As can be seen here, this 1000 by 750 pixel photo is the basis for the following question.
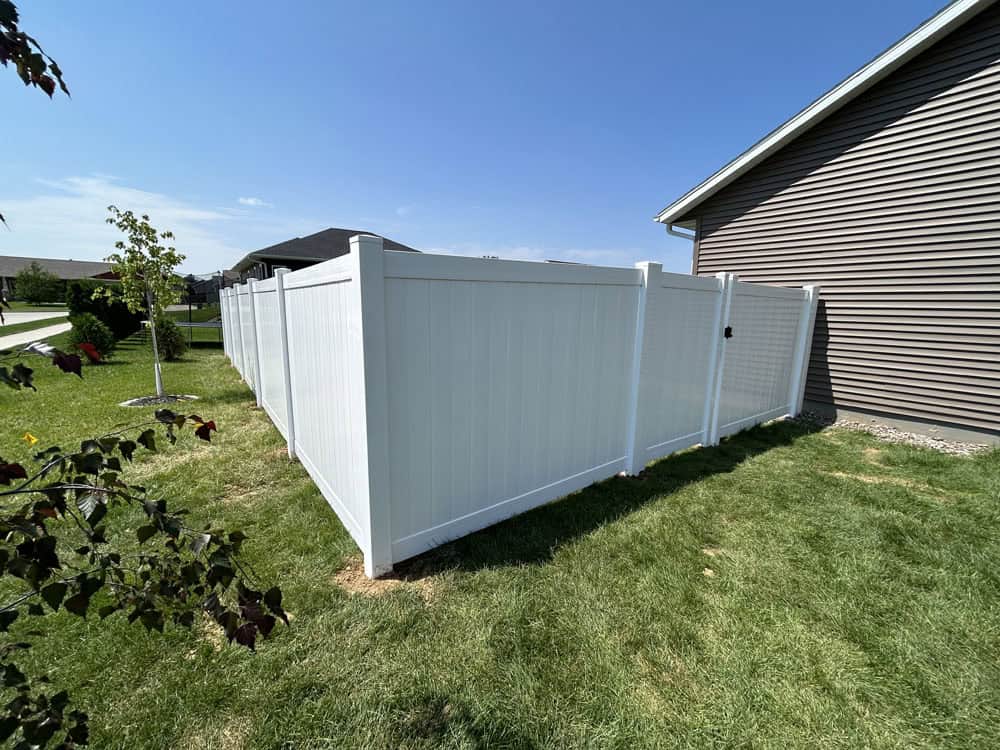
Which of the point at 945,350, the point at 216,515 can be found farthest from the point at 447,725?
the point at 945,350

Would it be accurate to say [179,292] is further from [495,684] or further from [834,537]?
[834,537]

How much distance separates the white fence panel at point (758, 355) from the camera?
4.99 m

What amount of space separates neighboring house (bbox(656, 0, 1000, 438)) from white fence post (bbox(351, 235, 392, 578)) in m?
6.77

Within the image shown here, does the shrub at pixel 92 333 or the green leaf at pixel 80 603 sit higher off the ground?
the green leaf at pixel 80 603

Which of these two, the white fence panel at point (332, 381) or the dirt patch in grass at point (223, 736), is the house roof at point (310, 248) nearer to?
the white fence panel at point (332, 381)

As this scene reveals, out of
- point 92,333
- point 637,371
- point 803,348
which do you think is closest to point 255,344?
point 637,371

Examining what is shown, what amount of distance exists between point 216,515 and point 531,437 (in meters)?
2.54

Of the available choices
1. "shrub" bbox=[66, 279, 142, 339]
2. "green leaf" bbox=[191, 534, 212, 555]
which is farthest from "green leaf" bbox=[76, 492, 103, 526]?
"shrub" bbox=[66, 279, 142, 339]

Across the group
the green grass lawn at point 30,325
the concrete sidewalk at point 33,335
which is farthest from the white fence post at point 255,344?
the green grass lawn at point 30,325

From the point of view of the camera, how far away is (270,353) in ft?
16.7

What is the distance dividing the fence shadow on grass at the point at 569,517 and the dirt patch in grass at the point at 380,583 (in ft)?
0.11

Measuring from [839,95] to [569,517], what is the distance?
6.81 metres

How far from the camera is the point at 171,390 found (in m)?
7.74

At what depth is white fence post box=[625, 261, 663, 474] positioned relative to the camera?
12.1ft
